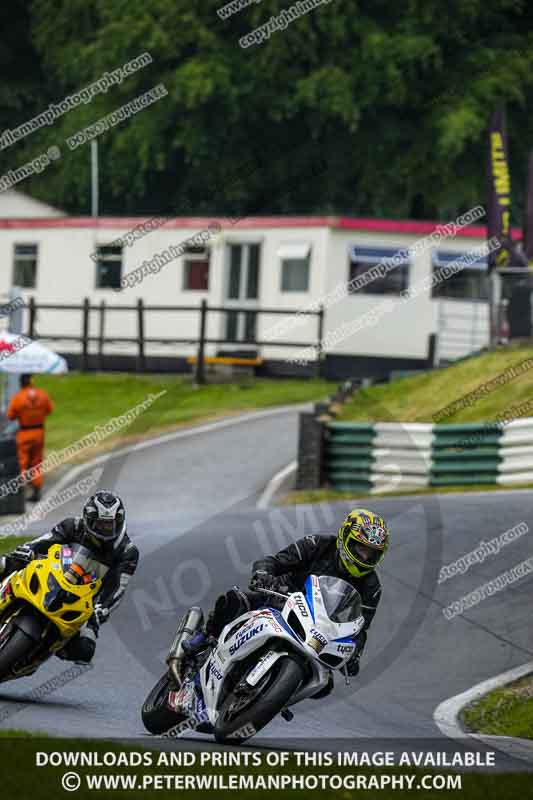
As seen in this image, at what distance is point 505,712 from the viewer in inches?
468

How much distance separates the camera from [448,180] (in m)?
45.6

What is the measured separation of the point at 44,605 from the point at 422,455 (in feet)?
38.7

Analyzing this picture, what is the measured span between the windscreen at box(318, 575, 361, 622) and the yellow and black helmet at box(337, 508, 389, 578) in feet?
0.57

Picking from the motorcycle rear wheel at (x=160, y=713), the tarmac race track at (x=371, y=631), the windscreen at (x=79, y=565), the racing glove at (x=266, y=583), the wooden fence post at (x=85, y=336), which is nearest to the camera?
the motorcycle rear wheel at (x=160, y=713)

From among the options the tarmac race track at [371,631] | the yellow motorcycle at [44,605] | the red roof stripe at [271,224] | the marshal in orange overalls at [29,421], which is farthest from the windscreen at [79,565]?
the red roof stripe at [271,224]

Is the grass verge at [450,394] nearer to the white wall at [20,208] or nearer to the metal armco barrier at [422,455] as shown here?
the metal armco barrier at [422,455]

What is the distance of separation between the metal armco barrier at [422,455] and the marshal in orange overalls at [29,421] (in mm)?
4342

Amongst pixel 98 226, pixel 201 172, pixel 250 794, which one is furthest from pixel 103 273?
pixel 250 794

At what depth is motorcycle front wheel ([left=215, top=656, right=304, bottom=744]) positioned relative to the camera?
29.1 ft

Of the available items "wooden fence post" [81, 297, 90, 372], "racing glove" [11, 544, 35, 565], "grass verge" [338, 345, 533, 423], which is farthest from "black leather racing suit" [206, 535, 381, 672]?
"wooden fence post" [81, 297, 90, 372]

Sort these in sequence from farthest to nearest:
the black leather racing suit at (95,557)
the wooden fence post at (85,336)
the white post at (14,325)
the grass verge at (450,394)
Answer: the wooden fence post at (85,336) < the white post at (14,325) < the grass verge at (450,394) < the black leather racing suit at (95,557)

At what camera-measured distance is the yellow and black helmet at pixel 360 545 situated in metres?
9.64

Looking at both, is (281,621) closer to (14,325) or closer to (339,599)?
(339,599)

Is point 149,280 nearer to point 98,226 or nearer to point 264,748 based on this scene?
point 98,226
